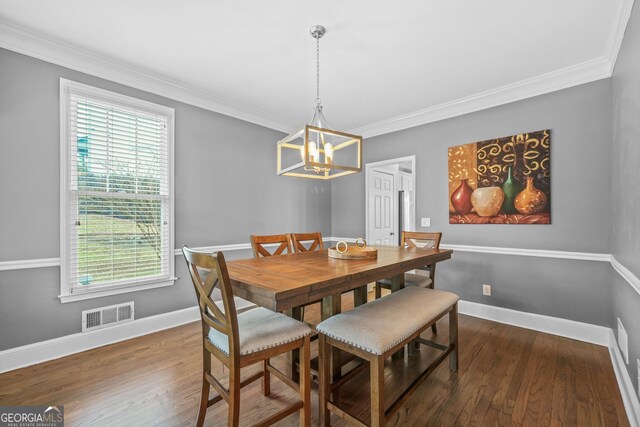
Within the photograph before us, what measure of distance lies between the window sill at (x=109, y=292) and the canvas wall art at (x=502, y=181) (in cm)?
345

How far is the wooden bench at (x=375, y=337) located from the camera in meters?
1.36

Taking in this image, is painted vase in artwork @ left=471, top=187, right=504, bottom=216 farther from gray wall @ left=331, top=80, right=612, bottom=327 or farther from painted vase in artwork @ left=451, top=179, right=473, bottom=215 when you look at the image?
gray wall @ left=331, top=80, right=612, bottom=327

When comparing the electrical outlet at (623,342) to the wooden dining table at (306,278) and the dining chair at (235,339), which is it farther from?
the dining chair at (235,339)

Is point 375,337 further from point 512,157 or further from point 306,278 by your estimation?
point 512,157

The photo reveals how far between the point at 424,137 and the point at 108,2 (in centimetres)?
344

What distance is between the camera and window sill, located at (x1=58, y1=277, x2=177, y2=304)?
7.79ft

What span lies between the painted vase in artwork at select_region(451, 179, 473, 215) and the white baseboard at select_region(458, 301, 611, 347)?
3.69 ft

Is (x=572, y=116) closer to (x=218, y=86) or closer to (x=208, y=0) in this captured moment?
(x=208, y=0)

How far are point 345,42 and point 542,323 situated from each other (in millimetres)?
3336

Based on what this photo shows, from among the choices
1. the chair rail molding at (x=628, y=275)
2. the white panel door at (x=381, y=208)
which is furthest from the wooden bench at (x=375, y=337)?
the white panel door at (x=381, y=208)

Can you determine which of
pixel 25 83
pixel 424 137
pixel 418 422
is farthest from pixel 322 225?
pixel 25 83

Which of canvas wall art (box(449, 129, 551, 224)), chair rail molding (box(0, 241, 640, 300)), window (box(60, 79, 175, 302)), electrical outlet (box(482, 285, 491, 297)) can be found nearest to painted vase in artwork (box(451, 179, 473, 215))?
canvas wall art (box(449, 129, 551, 224))

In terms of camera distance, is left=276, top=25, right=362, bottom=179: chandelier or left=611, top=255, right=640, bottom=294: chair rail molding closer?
left=611, top=255, right=640, bottom=294: chair rail molding

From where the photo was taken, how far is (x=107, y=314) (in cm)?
256
